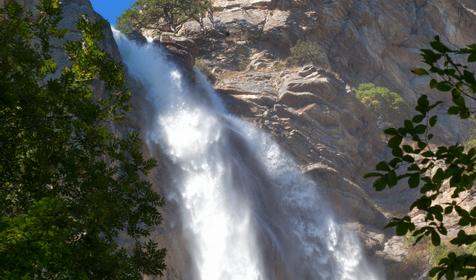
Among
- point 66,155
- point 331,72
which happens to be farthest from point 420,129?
point 331,72

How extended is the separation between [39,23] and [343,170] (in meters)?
33.6

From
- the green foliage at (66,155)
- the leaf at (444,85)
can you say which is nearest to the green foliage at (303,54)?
the green foliage at (66,155)

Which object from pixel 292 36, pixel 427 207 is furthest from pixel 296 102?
pixel 427 207

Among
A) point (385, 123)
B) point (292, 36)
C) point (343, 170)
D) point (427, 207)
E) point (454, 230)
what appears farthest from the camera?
point (292, 36)

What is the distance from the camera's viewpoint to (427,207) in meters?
4.13

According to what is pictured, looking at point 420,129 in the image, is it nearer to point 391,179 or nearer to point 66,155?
point 391,179

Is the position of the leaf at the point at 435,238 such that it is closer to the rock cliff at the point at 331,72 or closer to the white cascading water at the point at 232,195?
the rock cliff at the point at 331,72

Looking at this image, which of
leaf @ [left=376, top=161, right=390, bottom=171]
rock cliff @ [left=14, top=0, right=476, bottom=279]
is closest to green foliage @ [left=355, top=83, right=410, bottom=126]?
rock cliff @ [left=14, top=0, right=476, bottom=279]

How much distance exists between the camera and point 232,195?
34.5m

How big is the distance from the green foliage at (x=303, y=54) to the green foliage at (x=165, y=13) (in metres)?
8.10

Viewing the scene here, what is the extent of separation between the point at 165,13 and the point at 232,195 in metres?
24.4

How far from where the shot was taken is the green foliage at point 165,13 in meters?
53.1

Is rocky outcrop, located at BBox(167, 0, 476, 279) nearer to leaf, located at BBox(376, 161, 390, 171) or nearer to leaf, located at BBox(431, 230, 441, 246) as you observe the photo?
leaf, located at BBox(431, 230, 441, 246)

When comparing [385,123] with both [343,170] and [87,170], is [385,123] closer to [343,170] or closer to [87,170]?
[343,170]
